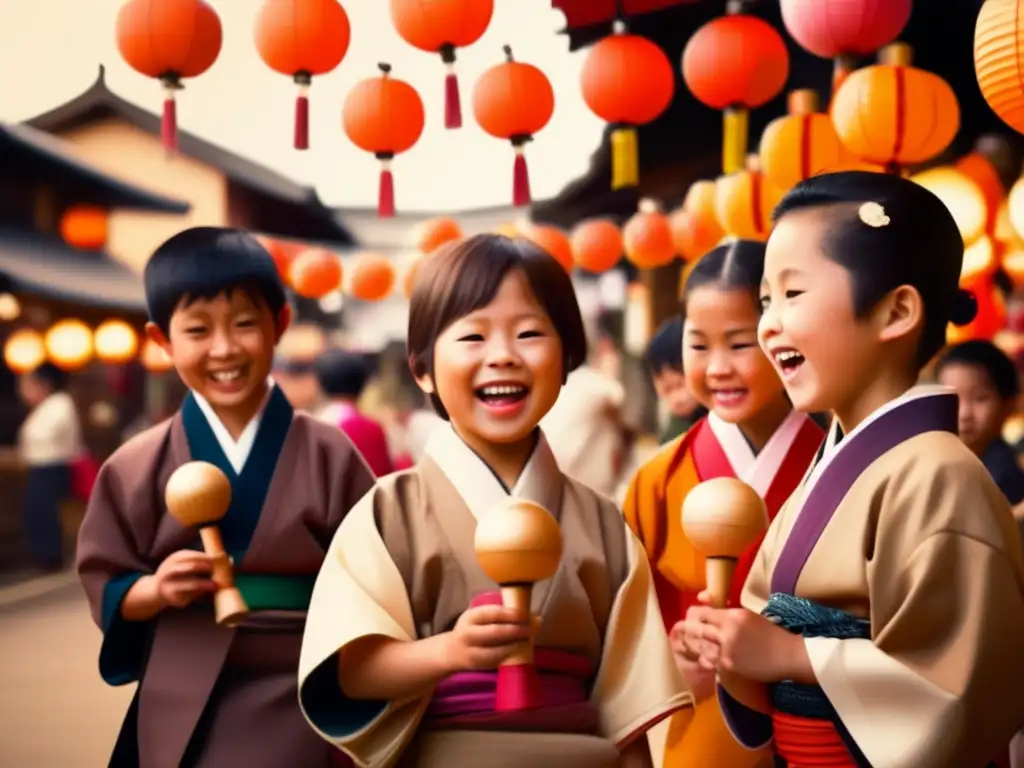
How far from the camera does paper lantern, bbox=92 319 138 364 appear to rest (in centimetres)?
1381

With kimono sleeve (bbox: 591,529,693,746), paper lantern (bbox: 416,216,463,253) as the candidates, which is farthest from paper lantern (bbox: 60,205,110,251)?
kimono sleeve (bbox: 591,529,693,746)

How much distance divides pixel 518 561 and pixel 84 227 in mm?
14688

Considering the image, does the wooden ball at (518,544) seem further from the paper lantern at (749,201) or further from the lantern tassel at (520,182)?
the paper lantern at (749,201)

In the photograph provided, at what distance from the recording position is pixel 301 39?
16.2ft

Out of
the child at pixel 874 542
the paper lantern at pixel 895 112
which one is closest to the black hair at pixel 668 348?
the paper lantern at pixel 895 112

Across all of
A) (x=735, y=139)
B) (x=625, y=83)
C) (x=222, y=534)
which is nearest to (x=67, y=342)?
(x=625, y=83)

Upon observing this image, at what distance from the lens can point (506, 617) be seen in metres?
1.87

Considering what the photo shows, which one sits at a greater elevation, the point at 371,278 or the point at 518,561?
the point at 371,278

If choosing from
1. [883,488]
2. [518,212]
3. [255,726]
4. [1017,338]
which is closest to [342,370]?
[255,726]

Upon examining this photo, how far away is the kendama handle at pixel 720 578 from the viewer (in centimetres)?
199

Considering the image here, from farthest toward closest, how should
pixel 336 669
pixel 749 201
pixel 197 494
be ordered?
pixel 749 201
pixel 197 494
pixel 336 669

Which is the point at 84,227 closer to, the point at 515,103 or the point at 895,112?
the point at 515,103

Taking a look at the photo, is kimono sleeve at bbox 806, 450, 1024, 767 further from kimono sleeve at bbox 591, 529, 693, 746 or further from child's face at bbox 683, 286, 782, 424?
child's face at bbox 683, 286, 782, 424

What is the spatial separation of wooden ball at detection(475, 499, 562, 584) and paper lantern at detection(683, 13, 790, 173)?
12.3ft
